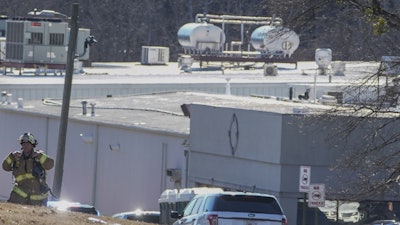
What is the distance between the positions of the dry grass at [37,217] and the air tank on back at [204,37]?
172 ft

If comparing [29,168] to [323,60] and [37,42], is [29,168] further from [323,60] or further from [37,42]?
[37,42]

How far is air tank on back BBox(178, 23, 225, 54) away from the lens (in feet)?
232

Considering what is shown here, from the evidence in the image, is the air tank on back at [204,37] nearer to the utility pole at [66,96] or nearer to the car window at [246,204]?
the utility pole at [66,96]

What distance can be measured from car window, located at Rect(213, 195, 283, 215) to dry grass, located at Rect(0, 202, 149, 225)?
123 inches

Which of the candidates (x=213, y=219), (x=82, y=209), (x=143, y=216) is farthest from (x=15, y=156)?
(x=143, y=216)

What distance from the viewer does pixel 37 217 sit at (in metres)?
16.6

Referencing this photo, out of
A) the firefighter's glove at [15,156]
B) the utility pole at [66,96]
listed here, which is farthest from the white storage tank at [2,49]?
the firefighter's glove at [15,156]

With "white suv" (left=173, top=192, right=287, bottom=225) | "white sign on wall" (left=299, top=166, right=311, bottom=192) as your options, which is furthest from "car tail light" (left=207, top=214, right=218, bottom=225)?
"white sign on wall" (left=299, top=166, right=311, bottom=192)

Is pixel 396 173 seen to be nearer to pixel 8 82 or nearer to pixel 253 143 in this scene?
pixel 253 143

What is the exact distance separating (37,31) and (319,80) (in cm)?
1534

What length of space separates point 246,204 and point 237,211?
0.24m

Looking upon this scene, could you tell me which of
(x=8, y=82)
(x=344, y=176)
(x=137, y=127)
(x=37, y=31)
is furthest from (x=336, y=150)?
(x=37, y=31)

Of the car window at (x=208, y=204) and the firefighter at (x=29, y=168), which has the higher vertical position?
the firefighter at (x=29, y=168)

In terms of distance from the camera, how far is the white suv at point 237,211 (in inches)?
819
